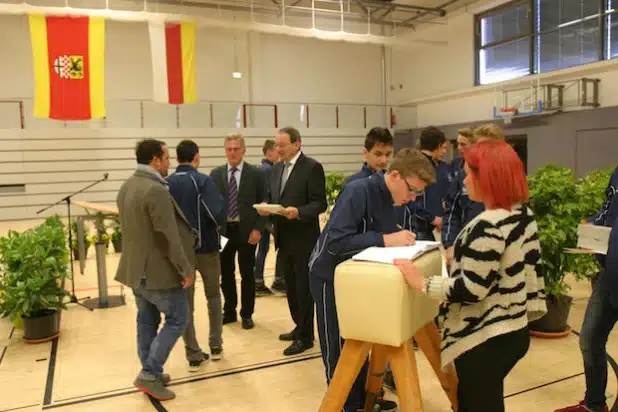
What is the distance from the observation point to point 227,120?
54.0 feet

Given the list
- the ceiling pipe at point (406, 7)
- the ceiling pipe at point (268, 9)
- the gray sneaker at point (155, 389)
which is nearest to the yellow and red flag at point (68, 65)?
the ceiling pipe at point (268, 9)

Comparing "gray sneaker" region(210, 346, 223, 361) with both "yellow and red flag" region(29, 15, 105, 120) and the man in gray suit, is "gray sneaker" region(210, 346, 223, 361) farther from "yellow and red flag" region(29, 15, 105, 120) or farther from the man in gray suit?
"yellow and red flag" region(29, 15, 105, 120)

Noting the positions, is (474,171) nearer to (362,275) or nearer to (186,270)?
(362,275)

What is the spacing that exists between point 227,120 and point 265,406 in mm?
14270

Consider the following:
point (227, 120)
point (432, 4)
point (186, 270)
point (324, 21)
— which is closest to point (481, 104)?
point (432, 4)

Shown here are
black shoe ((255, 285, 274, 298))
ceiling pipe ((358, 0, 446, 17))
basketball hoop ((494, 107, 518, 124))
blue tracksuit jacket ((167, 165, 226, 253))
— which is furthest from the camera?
ceiling pipe ((358, 0, 446, 17))

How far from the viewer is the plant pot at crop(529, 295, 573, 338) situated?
155 inches

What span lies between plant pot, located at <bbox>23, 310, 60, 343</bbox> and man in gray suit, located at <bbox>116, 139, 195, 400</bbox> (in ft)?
5.07

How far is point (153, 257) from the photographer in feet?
9.62

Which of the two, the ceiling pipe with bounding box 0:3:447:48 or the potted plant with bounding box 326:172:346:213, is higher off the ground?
the ceiling pipe with bounding box 0:3:447:48

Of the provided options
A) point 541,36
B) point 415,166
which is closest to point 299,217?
point 415,166

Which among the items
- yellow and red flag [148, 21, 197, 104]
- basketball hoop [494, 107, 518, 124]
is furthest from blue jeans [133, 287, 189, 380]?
basketball hoop [494, 107, 518, 124]

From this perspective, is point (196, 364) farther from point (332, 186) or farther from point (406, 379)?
point (332, 186)

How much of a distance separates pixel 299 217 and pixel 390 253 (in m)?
1.75
